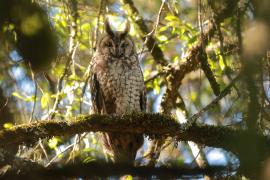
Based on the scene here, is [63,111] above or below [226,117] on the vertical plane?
above

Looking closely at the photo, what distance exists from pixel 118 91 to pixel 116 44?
65 centimetres

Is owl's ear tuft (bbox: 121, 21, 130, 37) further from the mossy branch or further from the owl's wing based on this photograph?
the mossy branch

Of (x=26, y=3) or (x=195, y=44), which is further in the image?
(x=195, y=44)

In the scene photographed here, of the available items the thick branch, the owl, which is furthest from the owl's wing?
the thick branch

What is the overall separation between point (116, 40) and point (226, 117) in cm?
341

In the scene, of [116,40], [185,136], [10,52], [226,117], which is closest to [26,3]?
[10,52]

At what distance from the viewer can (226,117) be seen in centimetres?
170

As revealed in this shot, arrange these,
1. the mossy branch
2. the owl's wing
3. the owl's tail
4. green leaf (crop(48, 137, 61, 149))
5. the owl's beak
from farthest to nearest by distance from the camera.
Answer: the owl's beak → the owl's wing → the owl's tail → green leaf (crop(48, 137, 61, 149)) → the mossy branch

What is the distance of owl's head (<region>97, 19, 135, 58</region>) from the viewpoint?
16.0ft

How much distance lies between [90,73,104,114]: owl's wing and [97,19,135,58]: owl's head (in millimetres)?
388

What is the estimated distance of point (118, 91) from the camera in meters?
4.58

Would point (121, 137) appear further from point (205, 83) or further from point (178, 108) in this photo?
point (205, 83)

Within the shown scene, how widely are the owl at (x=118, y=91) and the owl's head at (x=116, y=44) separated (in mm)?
42

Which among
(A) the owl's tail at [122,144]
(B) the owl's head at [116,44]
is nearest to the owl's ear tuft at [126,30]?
(B) the owl's head at [116,44]
